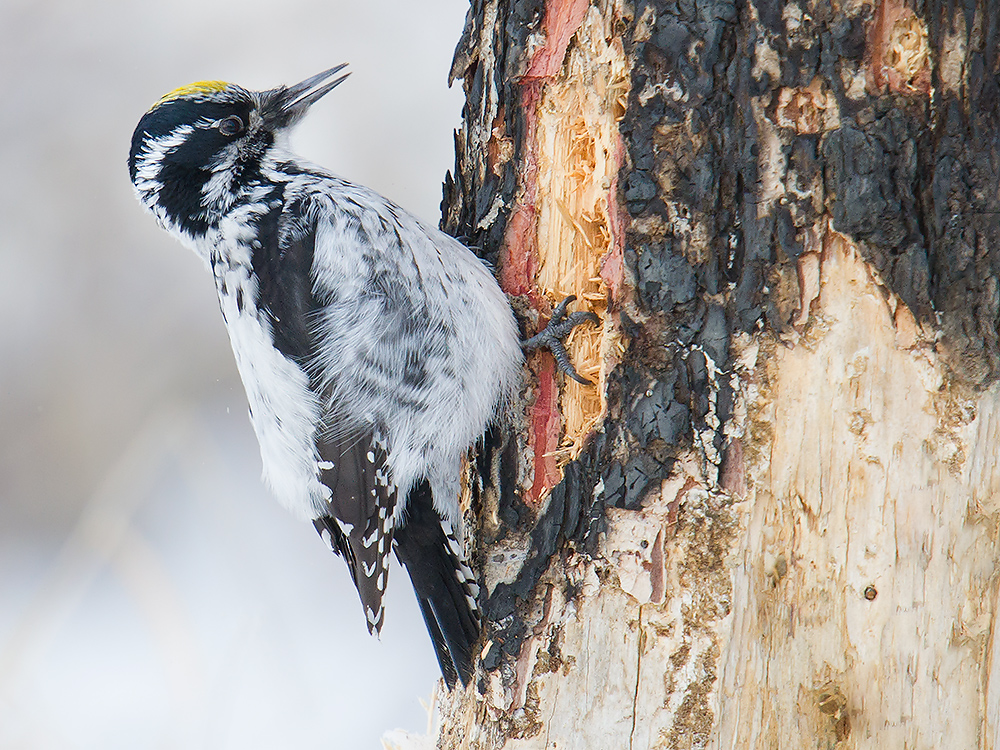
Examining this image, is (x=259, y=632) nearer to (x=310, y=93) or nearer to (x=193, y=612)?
(x=193, y=612)

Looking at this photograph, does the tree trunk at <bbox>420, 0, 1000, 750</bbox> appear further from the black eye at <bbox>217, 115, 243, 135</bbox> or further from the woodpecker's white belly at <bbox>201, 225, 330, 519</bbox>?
the black eye at <bbox>217, 115, 243, 135</bbox>

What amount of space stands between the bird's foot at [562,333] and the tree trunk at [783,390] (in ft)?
0.26

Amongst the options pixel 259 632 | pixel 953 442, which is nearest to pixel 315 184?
pixel 953 442

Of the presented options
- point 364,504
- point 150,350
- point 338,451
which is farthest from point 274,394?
point 150,350

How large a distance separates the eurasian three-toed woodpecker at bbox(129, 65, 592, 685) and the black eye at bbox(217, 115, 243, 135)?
20 centimetres

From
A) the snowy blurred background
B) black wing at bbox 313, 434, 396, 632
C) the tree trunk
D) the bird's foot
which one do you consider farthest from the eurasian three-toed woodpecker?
the snowy blurred background

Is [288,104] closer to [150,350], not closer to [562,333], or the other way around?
[562,333]

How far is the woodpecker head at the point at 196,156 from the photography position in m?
2.35

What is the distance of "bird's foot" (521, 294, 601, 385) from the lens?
5.69 ft

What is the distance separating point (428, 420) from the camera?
2.13 metres

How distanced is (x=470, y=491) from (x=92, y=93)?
3434mm

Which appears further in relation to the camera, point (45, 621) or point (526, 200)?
point (45, 621)

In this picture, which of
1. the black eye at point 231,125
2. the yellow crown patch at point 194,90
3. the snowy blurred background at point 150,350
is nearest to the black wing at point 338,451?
the black eye at point 231,125

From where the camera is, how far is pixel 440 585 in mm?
2035
